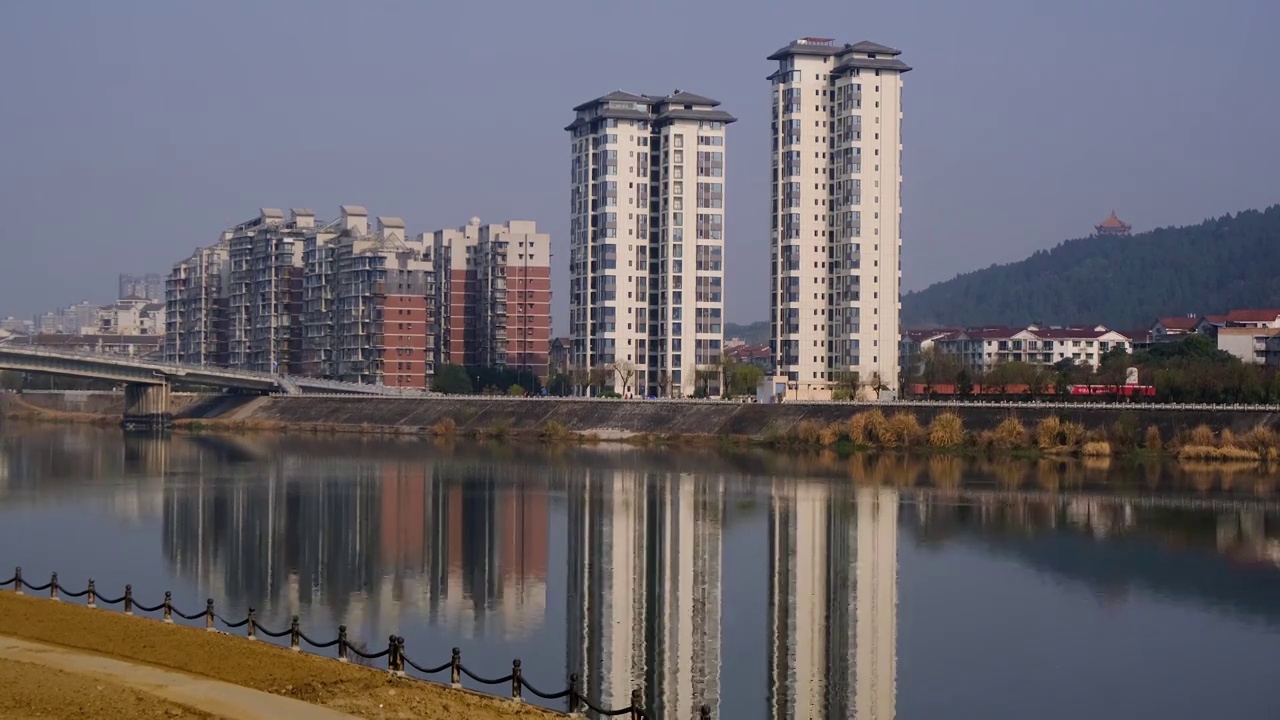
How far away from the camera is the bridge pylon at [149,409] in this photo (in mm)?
101312

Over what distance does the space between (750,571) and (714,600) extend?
13.6 ft

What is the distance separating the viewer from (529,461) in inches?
Answer: 2685

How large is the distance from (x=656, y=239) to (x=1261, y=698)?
81.5 metres

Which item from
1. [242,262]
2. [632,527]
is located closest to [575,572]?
[632,527]

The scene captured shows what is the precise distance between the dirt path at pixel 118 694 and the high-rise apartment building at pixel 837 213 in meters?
76.8

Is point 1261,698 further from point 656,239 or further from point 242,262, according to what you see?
point 242,262

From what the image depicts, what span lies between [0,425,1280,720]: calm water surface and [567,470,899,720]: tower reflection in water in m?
0.10

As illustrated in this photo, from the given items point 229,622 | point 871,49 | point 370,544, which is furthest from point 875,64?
point 229,622

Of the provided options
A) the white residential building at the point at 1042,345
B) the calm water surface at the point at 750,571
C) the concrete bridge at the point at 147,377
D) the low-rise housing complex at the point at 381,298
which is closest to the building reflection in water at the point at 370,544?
the calm water surface at the point at 750,571

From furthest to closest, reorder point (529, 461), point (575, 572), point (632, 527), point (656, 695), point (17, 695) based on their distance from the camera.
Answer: point (529, 461) → point (632, 527) → point (575, 572) → point (656, 695) → point (17, 695)

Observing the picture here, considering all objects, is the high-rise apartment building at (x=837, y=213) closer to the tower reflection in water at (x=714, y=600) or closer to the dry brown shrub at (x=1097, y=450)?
the dry brown shrub at (x=1097, y=450)

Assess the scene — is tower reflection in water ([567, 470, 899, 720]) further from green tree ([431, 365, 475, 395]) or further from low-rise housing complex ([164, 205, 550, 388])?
low-rise housing complex ([164, 205, 550, 388])

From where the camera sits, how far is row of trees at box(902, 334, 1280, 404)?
7612 centimetres

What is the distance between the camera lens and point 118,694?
1642 cm
